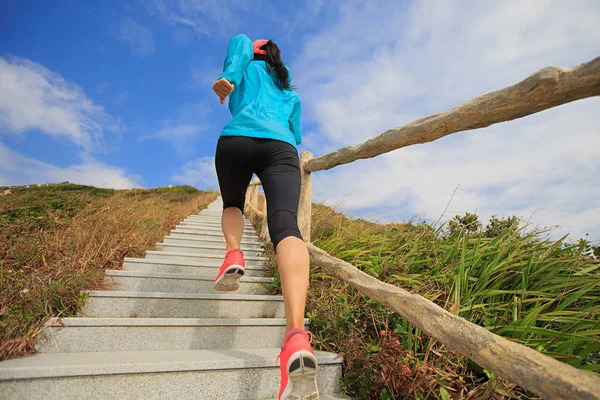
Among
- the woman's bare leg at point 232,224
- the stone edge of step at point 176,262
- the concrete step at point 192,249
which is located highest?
the woman's bare leg at point 232,224

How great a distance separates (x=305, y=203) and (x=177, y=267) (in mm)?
1334

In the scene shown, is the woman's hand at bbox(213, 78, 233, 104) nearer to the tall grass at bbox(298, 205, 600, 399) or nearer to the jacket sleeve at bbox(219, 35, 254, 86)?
the jacket sleeve at bbox(219, 35, 254, 86)

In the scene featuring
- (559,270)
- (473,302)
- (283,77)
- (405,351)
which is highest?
(283,77)

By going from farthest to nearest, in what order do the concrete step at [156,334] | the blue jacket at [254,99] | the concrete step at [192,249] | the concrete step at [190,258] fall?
the concrete step at [192,249] → the concrete step at [190,258] → the concrete step at [156,334] → the blue jacket at [254,99]

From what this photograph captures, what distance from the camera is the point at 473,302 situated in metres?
1.87

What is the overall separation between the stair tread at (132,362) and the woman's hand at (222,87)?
1.31 meters

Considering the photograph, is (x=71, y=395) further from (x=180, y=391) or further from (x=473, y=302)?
(x=473, y=302)

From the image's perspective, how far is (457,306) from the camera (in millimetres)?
1772

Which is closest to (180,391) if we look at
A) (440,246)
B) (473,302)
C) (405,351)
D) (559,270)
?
(405,351)

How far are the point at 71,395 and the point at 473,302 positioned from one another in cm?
203

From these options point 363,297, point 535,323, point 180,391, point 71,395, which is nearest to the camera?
point 71,395

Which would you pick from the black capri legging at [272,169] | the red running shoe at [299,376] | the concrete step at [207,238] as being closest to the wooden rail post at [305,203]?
the black capri legging at [272,169]

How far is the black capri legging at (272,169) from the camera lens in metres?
1.52

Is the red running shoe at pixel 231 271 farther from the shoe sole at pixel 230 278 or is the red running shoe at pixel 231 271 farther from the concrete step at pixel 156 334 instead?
the concrete step at pixel 156 334
